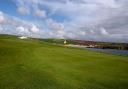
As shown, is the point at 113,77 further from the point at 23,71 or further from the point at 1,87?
the point at 1,87

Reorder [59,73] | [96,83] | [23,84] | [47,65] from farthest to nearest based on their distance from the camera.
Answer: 1. [47,65]
2. [59,73]
3. [96,83]
4. [23,84]

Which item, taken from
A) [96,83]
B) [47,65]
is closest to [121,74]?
[96,83]

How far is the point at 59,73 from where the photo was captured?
24.3 m

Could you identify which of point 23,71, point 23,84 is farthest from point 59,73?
point 23,84

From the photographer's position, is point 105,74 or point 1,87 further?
point 105,74

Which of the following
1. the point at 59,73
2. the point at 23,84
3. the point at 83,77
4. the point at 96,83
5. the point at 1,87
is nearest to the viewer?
the point at 1,87

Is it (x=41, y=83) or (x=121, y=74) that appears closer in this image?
(x=41, y=83)

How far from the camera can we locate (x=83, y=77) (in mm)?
22672

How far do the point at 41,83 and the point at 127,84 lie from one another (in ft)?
28.9

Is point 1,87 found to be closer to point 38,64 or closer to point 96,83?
point 96,83

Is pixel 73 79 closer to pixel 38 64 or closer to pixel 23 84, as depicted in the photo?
pixel 23 84

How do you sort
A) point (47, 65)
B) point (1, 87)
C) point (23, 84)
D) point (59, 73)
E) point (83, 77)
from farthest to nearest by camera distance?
point (47, 65), point (59, 73), point (83, 77), point (23, 84), point (1, 87)

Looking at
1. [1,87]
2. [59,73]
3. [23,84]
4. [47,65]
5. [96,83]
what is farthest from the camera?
[47,65]

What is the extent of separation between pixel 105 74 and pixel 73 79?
4881 mm
